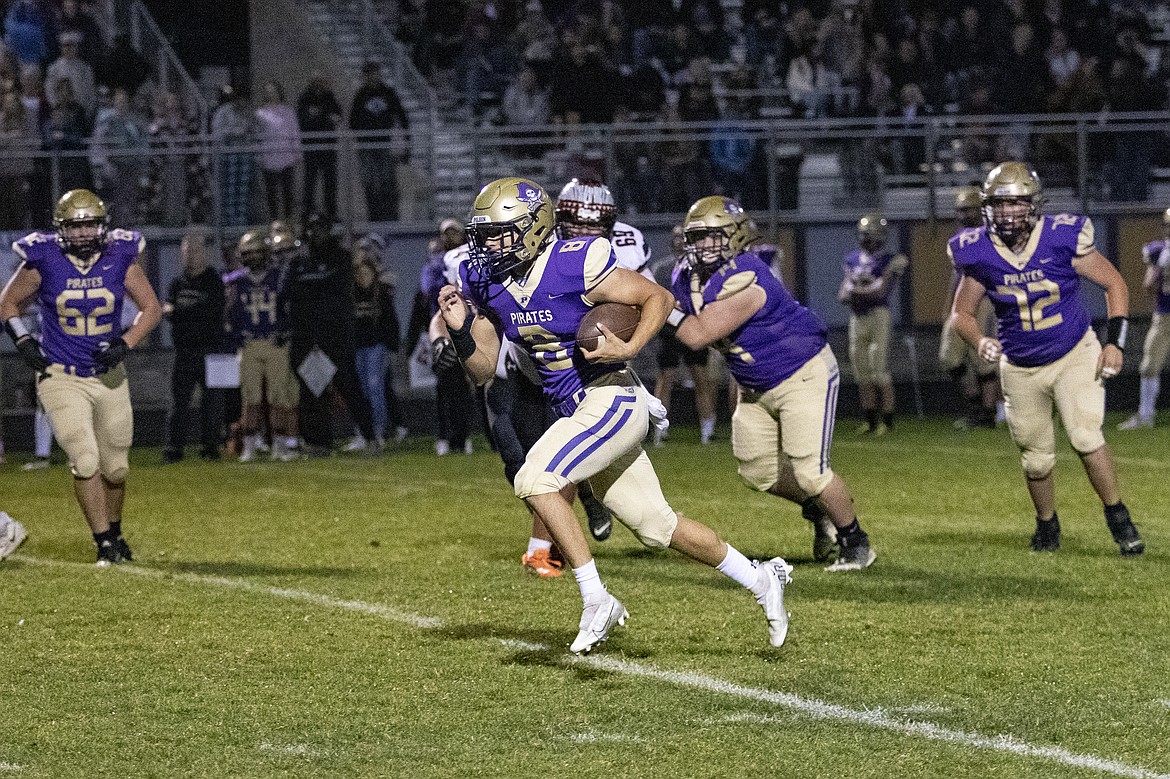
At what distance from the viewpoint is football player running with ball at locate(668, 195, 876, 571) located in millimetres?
7352

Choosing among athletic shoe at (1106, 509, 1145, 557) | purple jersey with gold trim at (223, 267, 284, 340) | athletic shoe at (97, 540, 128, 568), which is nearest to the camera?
athletic shoe at (1106, 509, 1145, 557)

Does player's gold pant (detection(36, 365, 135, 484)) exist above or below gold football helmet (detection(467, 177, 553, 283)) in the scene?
below

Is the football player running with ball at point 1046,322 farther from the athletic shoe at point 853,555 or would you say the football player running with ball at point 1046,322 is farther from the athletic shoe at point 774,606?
the athletic shoe at point 774,606

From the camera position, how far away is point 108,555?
8.35 metres

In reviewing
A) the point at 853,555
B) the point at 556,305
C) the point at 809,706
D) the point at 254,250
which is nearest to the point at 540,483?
the point at 556,305

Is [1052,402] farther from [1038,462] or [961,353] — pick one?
[961,353]

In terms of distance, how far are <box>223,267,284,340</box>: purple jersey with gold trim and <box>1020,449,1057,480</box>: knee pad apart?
775 centimetres

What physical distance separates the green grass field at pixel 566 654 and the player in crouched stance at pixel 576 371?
1.10ft

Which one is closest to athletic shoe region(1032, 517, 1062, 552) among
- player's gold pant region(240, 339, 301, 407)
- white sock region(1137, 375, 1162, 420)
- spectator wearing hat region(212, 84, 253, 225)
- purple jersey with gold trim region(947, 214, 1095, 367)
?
purple jersey with gold trim region(947, 214, 1095, 367)

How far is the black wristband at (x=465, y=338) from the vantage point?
231 inches

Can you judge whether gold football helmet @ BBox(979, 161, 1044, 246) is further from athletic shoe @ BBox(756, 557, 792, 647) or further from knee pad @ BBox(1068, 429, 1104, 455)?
athletic shoe @ BBox(756, 557, 792, 647)

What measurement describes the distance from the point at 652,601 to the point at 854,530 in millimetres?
1202

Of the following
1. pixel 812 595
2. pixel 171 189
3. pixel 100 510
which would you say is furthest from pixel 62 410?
pixel 171 189

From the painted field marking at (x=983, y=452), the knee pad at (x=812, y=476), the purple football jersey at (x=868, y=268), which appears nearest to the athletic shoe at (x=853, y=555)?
the knee pad at (x=812, y=476)
